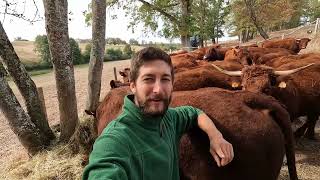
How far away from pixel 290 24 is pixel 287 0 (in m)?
27.3

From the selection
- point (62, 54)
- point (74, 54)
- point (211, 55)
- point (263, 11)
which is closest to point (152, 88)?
point (62, 54)

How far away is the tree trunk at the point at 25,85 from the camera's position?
5.91 meters

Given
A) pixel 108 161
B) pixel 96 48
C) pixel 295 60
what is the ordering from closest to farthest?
pixel 108 161
pixel 96 48
pixel 295 60

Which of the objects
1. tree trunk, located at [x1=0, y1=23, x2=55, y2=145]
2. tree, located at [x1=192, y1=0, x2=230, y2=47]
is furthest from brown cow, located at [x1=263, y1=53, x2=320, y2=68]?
tree, located at [x1=192, y1=0, x2=230, y2=47]

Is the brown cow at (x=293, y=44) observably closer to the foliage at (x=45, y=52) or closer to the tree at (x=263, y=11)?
the tree at (x=263, y=11)

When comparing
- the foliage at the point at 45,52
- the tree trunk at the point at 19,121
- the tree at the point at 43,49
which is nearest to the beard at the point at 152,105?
the tree trunk at the point at 19,121

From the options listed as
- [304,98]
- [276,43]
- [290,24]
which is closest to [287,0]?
[276,43]

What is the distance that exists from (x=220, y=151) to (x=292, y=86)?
4.68 metres

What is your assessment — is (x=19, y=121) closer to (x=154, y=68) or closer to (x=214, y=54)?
(x=154, y=68)

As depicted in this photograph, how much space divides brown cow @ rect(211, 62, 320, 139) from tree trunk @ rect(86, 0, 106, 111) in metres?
2.63

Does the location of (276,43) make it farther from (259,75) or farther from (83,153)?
(83,153)

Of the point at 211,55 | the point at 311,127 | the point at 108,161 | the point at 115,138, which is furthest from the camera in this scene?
the point at 211,55

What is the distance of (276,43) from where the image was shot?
1576 centimetres

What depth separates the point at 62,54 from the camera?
621 centimetres
